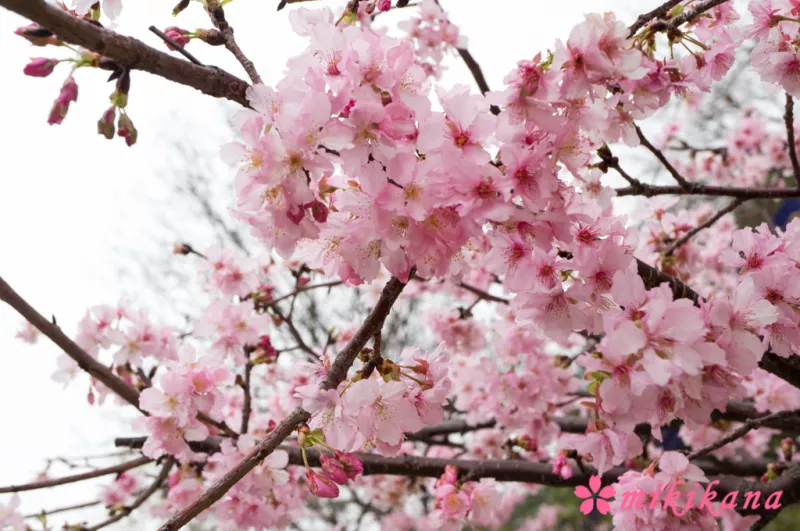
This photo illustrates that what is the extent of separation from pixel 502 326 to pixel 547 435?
629 mm

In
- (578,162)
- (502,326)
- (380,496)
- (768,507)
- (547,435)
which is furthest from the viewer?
(380,496)

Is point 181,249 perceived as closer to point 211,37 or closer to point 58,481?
point 58,481

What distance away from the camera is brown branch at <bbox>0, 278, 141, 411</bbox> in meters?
1.49

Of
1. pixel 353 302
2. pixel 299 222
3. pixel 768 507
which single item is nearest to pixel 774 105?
pixel 353 302

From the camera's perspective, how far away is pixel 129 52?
0.87m

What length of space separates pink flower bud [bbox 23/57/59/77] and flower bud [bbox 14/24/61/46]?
0.06m

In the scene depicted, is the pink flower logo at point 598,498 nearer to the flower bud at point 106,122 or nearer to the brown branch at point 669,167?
the brown branch at point 669,167

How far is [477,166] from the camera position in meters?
0.92

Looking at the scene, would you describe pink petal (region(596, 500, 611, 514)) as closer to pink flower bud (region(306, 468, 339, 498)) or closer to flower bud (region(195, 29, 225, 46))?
pink flower bud (region(306, 468, 339, 498))

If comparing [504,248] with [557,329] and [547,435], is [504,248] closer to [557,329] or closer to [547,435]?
[557,329]

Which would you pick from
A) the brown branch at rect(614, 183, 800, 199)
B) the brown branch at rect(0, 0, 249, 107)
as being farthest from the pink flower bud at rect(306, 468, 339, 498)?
the brown branch at rect(614, 183, 800, 199)

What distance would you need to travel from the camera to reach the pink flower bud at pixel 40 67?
3.07 ft

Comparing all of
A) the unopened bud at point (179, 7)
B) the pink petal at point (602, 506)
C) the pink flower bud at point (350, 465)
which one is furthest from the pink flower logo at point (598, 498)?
the unopened bud at point (179, 7)

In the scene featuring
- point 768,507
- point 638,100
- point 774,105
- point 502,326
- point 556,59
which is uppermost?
point 774,105
